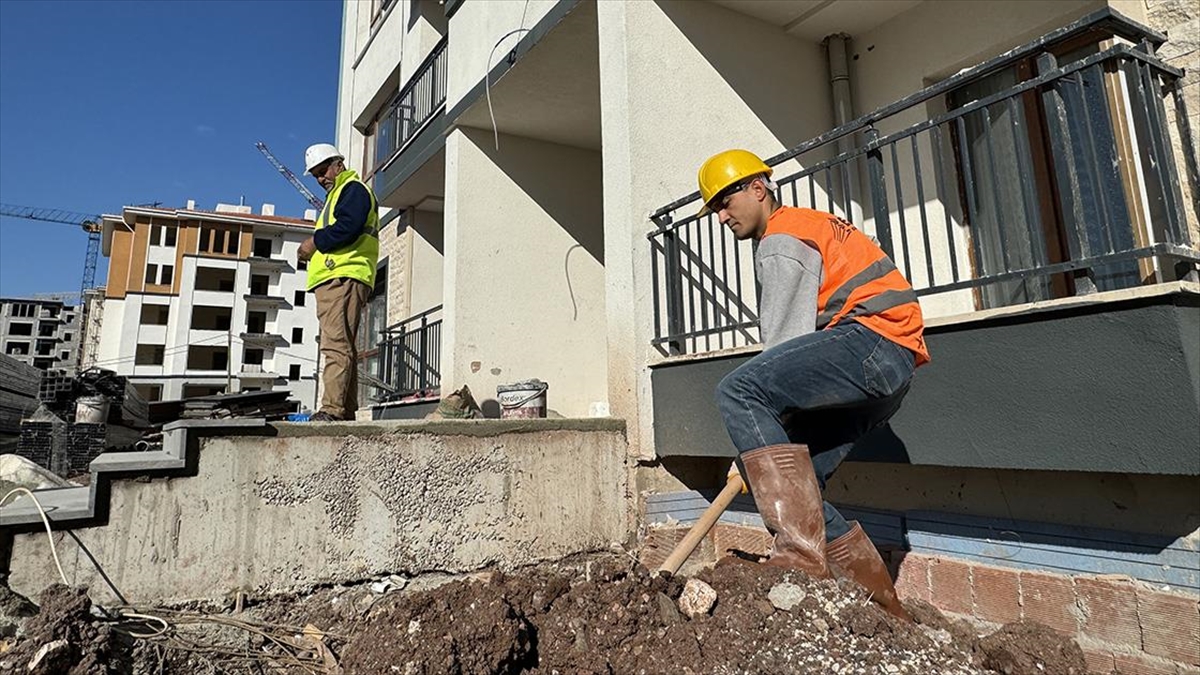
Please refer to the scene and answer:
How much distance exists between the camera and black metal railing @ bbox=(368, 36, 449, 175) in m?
8.92

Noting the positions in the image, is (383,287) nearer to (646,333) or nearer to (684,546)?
(646,333)

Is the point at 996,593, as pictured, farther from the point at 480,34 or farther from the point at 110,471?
the point at 480,34

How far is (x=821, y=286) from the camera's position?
2475 millimetres

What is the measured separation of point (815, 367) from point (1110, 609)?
167 centimetres

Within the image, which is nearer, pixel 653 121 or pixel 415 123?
pixel 653 121

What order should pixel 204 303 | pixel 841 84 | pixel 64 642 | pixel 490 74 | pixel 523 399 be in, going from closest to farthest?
pixel 64 642
pixel 523 399
pixel 841 84
pixel 490 74
pixel 204 303

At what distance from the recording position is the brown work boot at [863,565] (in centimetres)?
246

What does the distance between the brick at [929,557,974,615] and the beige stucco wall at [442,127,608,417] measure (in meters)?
4.61

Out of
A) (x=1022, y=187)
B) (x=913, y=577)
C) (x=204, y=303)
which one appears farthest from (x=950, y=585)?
(x=204, y=303)

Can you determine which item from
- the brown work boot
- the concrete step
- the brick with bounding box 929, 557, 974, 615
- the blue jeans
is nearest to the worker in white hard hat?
the concrete step

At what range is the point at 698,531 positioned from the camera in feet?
8.30

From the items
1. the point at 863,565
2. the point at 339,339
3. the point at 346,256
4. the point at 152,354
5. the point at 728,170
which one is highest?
the point at 152,354

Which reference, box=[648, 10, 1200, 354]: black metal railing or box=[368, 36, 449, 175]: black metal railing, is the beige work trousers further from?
box=[368, 36, 449, 175]: black metal railing

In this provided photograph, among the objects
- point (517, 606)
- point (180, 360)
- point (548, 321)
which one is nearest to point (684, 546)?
point (517, 606)
